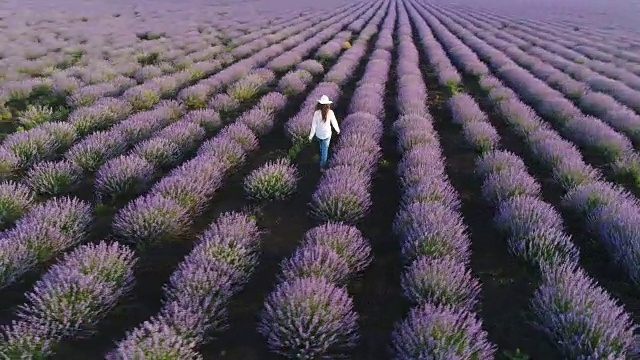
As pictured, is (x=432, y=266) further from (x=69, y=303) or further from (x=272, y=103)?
(x=272, y=103)

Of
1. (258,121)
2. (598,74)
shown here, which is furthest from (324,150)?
(598,74)

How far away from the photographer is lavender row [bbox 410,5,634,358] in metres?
3.21

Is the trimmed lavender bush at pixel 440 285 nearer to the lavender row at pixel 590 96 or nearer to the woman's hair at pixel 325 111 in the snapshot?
the woman's hair at pixel 325 111

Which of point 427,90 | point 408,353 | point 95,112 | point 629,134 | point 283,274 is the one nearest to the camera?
point 408,353

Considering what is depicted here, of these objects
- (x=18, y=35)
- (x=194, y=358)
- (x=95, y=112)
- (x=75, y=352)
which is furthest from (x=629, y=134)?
(x=18, y=35)

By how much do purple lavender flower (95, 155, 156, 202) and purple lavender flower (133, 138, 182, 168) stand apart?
0.42m

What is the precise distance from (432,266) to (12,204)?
4.75 meters

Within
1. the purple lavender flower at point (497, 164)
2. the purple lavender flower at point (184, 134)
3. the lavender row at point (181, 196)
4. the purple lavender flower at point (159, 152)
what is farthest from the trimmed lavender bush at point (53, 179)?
the purple lavender flower at point (497, 164)

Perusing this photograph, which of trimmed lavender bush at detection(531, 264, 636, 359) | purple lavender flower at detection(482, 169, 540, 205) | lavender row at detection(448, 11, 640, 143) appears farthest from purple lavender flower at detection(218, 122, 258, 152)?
lavender row at detection(448, 11, 640, 143)

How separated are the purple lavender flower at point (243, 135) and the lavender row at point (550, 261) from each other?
3.68m

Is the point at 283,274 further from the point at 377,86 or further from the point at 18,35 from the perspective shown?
the point at 18,35

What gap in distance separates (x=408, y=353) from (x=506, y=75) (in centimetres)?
1112

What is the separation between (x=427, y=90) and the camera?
37.6 feet

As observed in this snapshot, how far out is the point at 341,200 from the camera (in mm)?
→ 5262
